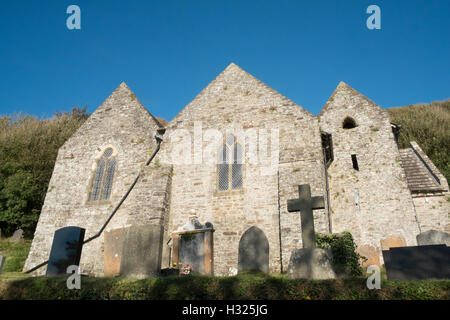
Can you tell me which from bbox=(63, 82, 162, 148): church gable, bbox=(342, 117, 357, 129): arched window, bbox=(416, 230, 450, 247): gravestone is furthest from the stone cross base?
bbox=(342, 117, 357, 129): arched window

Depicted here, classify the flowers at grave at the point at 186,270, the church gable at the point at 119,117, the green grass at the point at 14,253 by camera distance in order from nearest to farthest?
1. the flowers at grave at the point at 186,270
2. the green grass at the point at 14,253
3. the church gable at the point at 119,117

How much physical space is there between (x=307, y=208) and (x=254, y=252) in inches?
80.3

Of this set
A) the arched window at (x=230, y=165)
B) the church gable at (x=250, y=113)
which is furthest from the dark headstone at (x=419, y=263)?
the arched window at (x=230, y=165)

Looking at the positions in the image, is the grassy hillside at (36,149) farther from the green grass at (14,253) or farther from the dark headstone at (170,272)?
the dark headstone at (170,272)

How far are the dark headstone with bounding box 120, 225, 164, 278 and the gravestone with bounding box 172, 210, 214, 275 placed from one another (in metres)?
1.55

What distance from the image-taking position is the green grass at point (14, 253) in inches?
587

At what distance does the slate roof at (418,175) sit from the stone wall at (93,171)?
525 inches

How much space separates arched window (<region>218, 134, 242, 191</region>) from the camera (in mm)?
12695

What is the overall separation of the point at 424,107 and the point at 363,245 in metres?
36.3

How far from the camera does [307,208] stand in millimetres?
8219

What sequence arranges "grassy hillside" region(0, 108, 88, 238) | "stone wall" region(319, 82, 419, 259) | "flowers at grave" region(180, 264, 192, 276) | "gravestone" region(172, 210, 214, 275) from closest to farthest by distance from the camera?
"flowers at grave" region(180, 264, 192, 276) < "gravestone" region(172, 210, 214, 275) < "stone wall" region(319, 82, 419, 259) < "grassy hillside" region(0, 108, 88, 238)

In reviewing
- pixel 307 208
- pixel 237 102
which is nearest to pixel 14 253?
pixel 237 102

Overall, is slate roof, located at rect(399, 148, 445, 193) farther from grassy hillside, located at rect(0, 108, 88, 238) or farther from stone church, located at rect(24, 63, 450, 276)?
grassy hillside, located at rect(0, 108, 88, 238)

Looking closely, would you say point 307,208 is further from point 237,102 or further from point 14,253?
point 14,253
